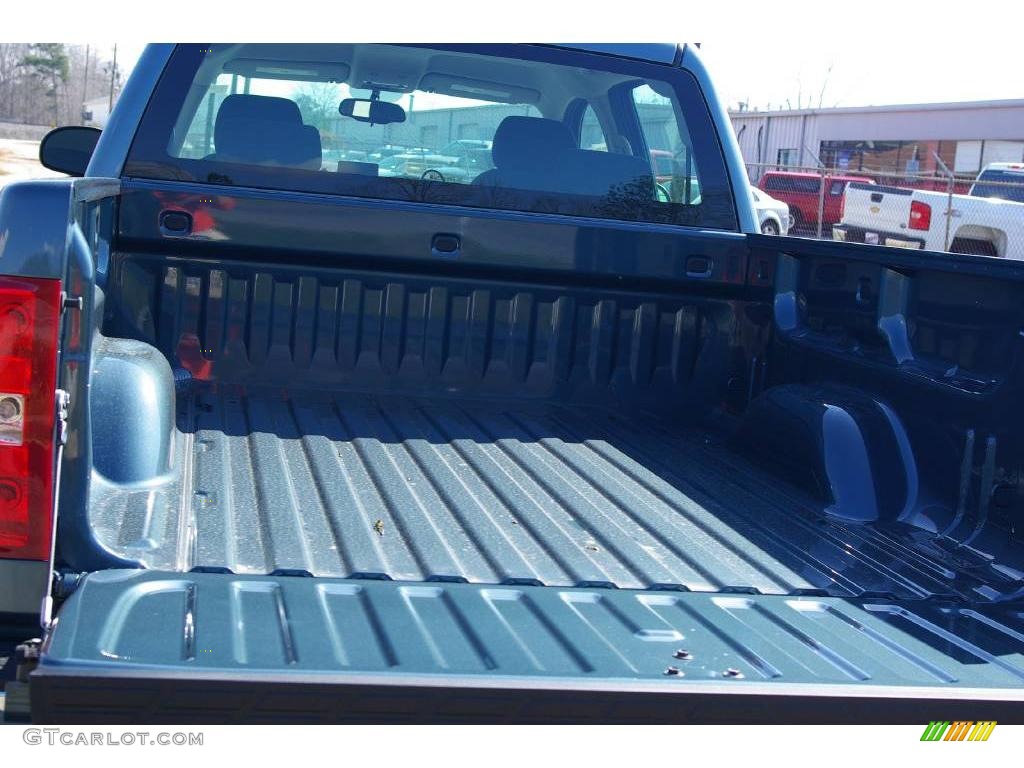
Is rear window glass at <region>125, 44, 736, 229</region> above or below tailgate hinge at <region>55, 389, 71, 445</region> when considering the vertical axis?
above

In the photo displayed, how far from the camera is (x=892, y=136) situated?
42156 mm

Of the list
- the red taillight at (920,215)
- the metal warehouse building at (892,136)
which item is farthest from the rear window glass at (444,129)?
the metal warehouse building at (892,136)

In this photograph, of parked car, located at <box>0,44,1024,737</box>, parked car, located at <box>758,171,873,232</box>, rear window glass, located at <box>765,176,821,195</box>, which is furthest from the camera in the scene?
rear window glass, located at <box>765,176,821,195</box>

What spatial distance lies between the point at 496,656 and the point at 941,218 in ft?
62.0

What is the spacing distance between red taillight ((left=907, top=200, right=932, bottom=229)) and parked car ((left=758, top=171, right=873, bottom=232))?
5940 mm

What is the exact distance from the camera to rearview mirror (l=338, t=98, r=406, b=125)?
12.5 feet

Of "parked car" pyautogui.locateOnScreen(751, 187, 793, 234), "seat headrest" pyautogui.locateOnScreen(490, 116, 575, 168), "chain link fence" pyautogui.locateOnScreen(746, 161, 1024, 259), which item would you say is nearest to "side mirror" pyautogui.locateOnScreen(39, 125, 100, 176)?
"seat headrest" pyautogui.locateOnScreen(490, 116, 575, 168)

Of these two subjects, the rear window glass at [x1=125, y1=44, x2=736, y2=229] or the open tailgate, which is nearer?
the open tailgate

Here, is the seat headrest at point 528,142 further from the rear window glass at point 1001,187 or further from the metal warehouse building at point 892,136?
the metal warehouse building at point 892,136

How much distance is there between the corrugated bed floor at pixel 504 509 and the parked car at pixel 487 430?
1cm

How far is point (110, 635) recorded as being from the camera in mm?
1870

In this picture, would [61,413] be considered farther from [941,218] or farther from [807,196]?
[807,196]

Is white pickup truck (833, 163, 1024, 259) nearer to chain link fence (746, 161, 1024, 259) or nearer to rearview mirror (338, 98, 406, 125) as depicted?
chain link fence (746, 161, 1024, 259)
